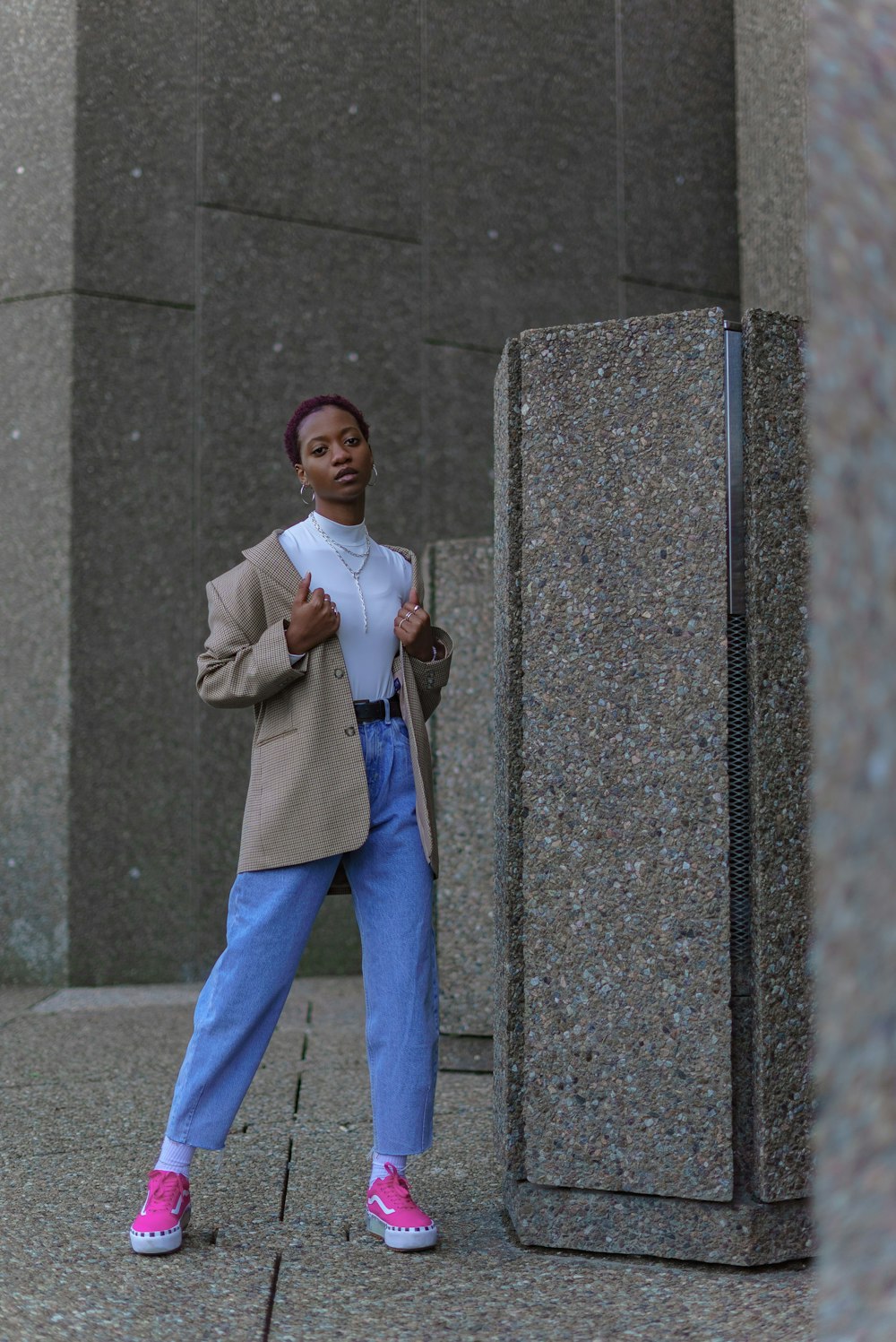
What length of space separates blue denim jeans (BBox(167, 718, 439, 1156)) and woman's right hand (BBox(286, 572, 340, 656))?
254 mm

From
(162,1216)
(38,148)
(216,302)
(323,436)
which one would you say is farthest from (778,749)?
(38,148)

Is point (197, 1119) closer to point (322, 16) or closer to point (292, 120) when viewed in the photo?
point (292, 120)

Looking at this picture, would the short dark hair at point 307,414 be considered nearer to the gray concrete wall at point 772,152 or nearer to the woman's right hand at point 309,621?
the woman's right hand at point 309,621

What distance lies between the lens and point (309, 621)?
308 cm

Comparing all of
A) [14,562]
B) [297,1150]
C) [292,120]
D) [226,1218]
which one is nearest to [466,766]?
[297,1150]

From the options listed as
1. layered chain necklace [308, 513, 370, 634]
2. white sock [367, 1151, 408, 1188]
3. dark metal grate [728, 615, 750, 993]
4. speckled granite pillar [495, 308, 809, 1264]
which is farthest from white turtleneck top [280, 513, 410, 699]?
white sock [367, 1151, 408, 1188]

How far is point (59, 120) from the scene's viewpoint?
671 cm

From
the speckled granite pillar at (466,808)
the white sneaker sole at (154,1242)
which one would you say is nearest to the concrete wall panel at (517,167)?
the speckled granite pillar at (466,808)

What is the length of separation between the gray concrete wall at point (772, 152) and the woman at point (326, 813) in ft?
12.3

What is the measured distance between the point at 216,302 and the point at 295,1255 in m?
4.99

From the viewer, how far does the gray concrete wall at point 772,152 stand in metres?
6.63

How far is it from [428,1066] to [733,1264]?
0.78m

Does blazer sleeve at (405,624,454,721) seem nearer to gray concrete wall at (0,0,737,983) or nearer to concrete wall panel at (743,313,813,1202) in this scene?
concrete wall panel at (743,313,813,1202)

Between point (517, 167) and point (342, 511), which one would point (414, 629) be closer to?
point (342, 511)
